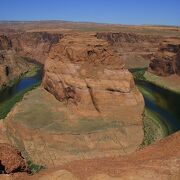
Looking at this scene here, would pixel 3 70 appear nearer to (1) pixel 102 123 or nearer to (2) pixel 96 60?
(2) pixel 96 60

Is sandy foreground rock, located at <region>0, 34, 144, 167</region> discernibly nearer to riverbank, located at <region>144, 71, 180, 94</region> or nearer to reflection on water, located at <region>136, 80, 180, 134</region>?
reflection on water, located at <region>136, 80, 180, 134</region>

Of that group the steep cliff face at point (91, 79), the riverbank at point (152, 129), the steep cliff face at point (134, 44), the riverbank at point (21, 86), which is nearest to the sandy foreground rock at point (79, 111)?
the steep cliff face at point (91, 79)

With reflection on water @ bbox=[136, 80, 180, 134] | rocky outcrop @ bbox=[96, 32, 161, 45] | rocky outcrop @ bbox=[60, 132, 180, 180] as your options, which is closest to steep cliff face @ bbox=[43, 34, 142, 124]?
reflection on water @ bbox=[136, 80, 180, 134]

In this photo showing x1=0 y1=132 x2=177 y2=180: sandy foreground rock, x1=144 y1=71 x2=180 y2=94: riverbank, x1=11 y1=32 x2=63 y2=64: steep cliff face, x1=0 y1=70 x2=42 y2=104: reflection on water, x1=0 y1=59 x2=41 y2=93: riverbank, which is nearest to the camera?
x1=0 y1=132 x2=177 y2=180: sandy foreground rock

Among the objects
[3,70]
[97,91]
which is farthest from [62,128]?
[3,70]

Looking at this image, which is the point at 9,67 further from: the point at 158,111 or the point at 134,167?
the point at 134,167

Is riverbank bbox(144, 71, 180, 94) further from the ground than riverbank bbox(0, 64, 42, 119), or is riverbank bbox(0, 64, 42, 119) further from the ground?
riverbank bbox(144, 71, 180, 94)

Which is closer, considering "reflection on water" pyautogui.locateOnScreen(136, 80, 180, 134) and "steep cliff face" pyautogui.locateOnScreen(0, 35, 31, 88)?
"reflection on water" pyautogui.locateOnScreen(136, 80, 180, 134)

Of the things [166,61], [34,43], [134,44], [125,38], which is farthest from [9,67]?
[134,44]
